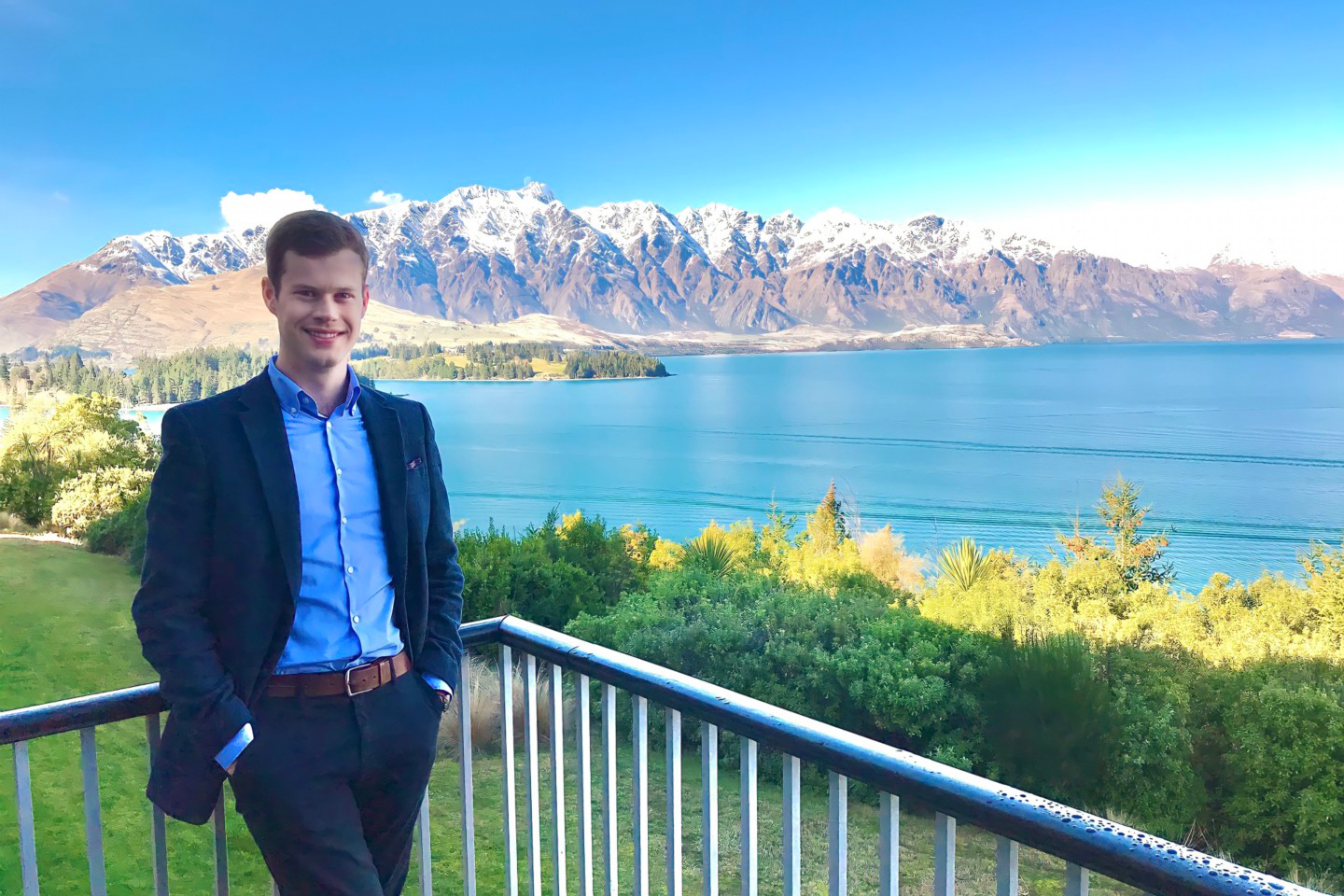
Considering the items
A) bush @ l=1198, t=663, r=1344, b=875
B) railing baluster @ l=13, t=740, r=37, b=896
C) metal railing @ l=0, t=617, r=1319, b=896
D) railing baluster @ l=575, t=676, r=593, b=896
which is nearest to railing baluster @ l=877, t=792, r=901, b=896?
metal railing @ l=0, t=617, r=1319, b=896

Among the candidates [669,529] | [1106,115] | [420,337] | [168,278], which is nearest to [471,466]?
[420,337]

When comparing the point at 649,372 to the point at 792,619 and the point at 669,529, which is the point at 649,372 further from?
the point at 792,619

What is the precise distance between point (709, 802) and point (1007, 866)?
54 cm

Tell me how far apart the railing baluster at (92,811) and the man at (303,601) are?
0.14m

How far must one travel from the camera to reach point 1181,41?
70.1m

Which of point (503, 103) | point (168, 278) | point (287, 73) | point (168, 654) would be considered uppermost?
point (503, 103)

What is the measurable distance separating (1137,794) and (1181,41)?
83.9 metres

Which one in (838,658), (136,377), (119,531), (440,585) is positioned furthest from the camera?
(136,377)

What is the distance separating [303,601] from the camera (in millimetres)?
1293

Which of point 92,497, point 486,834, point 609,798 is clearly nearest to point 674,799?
point 609,798

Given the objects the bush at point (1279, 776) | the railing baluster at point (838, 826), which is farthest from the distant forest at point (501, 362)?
the railing baluster at point (838, 826)

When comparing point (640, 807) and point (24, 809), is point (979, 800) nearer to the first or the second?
point (640, 807)

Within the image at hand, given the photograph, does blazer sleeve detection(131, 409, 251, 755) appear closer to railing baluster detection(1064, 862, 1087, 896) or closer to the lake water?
railing baluster detection(1064, 862, 1087, 896)

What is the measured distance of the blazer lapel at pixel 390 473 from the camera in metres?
1.39
